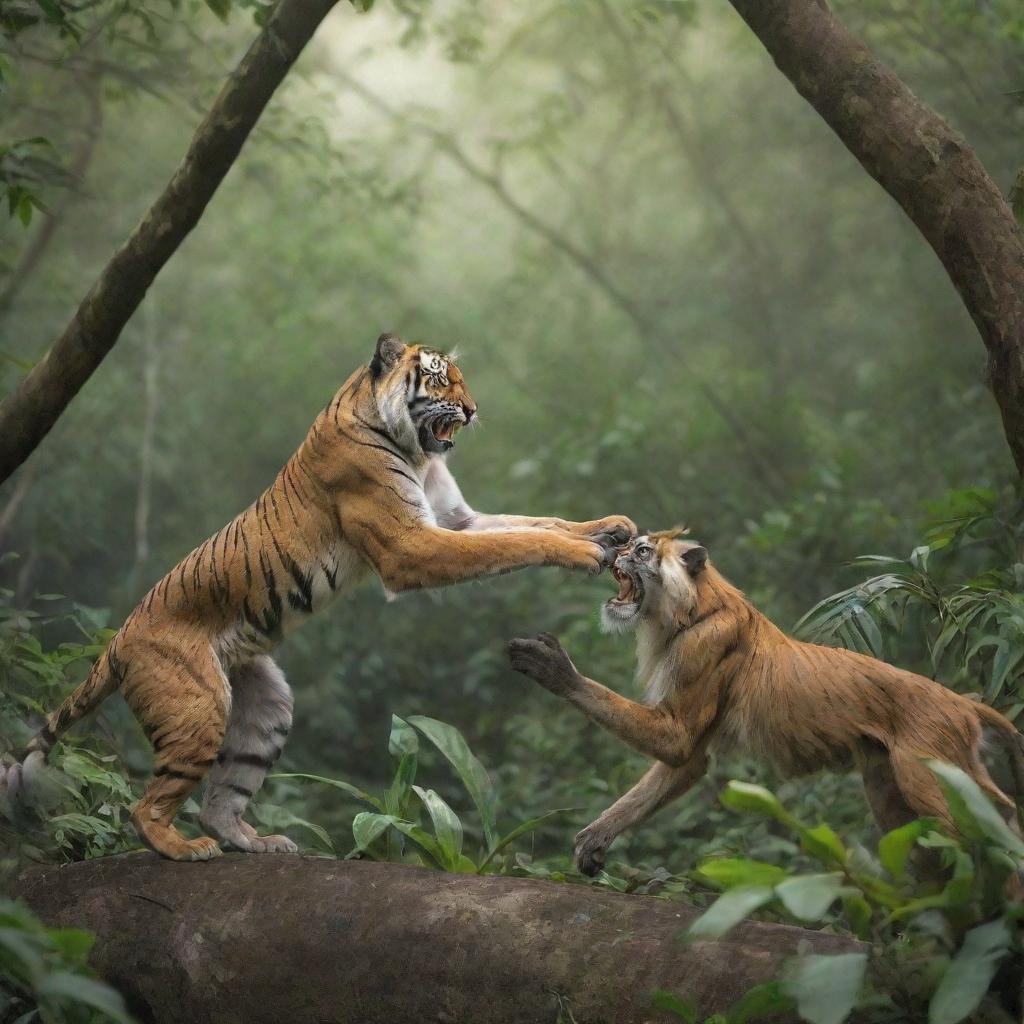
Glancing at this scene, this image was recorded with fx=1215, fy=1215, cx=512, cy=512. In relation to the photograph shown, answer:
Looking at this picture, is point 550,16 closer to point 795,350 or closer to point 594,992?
point 795,350

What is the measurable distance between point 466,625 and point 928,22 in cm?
665

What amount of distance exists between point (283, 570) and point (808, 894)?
8.99ft

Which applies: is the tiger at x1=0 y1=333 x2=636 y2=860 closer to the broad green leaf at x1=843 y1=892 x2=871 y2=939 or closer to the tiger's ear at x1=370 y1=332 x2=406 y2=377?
the tiger's ear at x1=370 y1=332 x2=406 y2=377

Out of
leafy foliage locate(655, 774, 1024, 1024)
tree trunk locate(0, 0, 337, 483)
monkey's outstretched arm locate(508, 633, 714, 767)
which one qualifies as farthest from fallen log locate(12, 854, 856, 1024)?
Answer: tree trunk locate(0, 0, 337, 483)

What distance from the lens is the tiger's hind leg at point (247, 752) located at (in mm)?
4906

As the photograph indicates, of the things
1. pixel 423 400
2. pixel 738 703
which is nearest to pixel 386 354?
pixel 423 400

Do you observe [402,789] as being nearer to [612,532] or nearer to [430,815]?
[430,815]

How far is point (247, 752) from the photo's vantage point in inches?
197

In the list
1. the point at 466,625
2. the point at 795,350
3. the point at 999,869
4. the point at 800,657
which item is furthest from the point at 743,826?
the point at 795,350

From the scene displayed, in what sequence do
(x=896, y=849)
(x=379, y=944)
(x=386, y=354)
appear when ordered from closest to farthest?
1. (x=896, y=849)
2. (x=379, y=944)
3. (x=386, y=354)

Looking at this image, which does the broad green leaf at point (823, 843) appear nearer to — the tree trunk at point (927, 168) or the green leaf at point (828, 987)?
the green leaf at point (828, 987)

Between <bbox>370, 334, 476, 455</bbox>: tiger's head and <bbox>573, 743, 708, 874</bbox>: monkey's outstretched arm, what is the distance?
1575 millimetres

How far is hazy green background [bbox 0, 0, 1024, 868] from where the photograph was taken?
9578 millimetres

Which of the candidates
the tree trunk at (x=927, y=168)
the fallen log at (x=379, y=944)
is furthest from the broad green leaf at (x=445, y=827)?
the tree trunk at (x=927, y=168)
